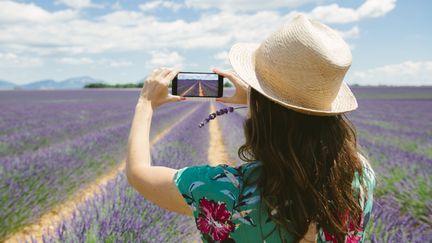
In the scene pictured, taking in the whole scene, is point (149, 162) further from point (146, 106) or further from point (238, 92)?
point (238, 92)

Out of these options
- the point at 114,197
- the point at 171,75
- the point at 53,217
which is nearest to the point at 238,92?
the point at 171,75

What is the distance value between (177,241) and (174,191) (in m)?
1.52

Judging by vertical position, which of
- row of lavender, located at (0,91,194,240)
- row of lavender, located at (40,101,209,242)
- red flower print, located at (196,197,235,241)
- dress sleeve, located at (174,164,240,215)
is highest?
dress sleeve, located at (174,164,240,215)

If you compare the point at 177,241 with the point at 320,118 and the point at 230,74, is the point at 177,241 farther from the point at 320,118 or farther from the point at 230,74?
the point at 320,118

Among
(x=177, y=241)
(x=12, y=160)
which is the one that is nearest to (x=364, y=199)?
(x=177, y=241)

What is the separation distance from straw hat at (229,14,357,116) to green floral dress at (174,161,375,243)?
0.20m

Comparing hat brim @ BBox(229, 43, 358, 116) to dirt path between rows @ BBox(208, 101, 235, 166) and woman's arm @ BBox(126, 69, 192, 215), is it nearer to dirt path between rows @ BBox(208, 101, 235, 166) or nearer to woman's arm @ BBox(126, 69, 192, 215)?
woman's arm @ BBox(126, 69, 192, 215)

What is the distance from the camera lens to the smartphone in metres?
1.45

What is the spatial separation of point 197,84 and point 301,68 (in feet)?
1.52

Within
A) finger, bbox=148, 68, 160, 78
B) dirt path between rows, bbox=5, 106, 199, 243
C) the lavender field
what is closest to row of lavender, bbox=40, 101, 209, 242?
the lavender field

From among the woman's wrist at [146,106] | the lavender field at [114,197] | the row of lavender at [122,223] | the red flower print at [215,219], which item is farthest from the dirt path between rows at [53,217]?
the red flower print at [215,219]

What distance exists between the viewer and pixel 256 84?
1.11m

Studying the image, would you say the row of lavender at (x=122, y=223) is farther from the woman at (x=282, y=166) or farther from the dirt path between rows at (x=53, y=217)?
the woman at (x=282, y=166)

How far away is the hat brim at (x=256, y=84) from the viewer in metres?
1.08
